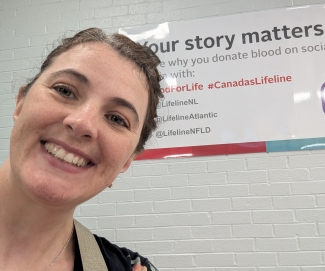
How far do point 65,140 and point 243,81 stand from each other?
1.35 m

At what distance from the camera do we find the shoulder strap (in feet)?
2.41

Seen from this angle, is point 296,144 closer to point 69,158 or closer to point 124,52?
point 124,52

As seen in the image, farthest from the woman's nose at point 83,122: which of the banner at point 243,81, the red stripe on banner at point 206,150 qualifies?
the red stripe on banner at point 206,150

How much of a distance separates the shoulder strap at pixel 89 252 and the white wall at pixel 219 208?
0.92 meters

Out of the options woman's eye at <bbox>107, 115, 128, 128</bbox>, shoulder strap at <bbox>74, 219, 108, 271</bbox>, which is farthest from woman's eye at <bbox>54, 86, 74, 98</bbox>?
shoulder strap at <bbox>74, 219, 108, 271</bbox>

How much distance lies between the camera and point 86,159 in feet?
2.08

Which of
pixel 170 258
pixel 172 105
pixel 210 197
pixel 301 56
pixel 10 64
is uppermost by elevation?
pixel 10 64

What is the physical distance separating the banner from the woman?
94cm

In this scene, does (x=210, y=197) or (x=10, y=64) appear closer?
(x=210, y=197)

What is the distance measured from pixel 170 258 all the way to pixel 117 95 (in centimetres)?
129

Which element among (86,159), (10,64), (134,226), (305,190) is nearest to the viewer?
(86,159)

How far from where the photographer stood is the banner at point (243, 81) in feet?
5.38

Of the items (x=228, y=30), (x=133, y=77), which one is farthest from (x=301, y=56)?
(x=133, y=77)

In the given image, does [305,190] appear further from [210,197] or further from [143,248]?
[143,248]
